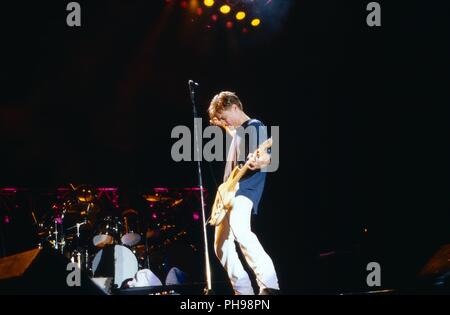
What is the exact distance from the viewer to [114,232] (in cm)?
648

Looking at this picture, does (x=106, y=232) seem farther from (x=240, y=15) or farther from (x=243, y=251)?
(x=240, y=15)

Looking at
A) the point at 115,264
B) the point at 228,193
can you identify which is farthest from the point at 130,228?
the point at 228,193

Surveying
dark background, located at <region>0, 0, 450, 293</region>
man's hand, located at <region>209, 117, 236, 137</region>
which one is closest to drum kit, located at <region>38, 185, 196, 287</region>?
dark background, located at <region>0, 0, 450, 293</region>

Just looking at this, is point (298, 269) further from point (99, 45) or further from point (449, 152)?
point (99, 45)

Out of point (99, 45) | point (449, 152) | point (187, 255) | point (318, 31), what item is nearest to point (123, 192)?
point (187, 255)

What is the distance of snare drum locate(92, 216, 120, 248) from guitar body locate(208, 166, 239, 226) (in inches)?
85.5

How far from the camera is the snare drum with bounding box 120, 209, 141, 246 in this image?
246 inches

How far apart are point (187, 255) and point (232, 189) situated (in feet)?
7.74

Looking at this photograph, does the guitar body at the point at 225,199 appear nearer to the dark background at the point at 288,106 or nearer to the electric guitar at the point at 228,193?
the electric guitar at the point at 228,193

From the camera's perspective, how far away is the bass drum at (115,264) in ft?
18.8

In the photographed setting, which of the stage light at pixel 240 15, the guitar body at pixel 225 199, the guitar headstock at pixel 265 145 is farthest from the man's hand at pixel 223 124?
the stage light at pixel 240 15

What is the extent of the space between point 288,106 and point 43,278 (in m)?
4.66
